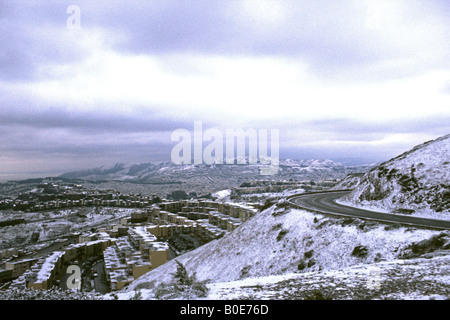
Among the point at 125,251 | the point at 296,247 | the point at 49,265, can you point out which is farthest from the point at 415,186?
the point at 49,265

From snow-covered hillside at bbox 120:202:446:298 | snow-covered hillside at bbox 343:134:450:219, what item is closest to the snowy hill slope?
snow-covered hillside at bbox 120:202:446:298

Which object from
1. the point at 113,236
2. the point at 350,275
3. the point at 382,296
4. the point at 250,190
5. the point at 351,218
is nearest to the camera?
the point at 382,296

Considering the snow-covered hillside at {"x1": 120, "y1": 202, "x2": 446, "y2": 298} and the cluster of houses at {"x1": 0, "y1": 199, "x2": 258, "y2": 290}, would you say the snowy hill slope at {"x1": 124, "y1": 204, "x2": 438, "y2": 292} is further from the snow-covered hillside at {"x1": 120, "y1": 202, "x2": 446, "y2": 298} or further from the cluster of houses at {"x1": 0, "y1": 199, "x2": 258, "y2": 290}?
the cluster of houses at {"x1": 0, "y1": 199, "x2": 258, "y2": 290}

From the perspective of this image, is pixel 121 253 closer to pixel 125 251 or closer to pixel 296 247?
pixel 125 251

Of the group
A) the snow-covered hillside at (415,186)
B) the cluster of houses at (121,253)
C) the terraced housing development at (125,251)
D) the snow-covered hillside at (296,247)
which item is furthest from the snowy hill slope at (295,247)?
the terraced housing development at (125,251)

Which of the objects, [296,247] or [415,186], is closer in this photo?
[296,247]

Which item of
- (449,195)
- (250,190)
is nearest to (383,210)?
(449,195)

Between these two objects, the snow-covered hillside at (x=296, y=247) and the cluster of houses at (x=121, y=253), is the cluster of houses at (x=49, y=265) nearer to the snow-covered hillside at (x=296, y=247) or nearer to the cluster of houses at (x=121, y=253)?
the cluster of houses at (x=121, y=253)
